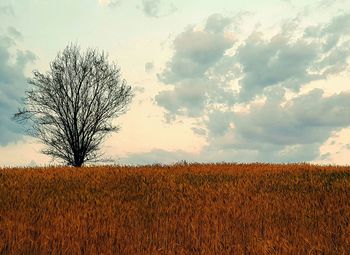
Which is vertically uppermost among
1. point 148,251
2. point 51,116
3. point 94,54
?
point 94,54

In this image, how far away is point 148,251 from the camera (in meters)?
6.42

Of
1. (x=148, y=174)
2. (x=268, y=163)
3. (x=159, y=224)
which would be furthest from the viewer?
(x=268, y=163)

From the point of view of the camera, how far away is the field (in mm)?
6785

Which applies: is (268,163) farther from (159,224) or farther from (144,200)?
(159,224)

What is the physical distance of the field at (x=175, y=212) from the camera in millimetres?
6785

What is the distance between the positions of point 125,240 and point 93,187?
22.3ft

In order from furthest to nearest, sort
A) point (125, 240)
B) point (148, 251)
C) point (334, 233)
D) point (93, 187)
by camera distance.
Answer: point (93, 187) < point (334, 233) < point (125, 240) < point (148, 251)

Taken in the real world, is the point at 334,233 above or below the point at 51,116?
below

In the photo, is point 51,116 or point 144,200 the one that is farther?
point 51,116

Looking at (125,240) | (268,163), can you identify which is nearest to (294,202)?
(125,240)

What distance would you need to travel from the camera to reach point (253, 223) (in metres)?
8.70

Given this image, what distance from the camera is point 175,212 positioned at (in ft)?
32.6

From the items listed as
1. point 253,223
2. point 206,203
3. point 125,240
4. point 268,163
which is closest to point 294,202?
point 206,203

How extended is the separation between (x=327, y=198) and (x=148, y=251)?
7.10 meters
